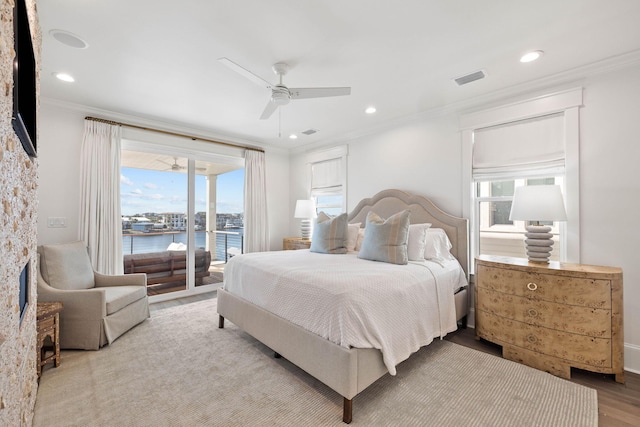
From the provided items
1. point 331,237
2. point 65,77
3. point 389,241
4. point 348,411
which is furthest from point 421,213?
point 65,77

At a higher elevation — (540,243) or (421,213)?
(421,213)

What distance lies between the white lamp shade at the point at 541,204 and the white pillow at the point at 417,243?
88cm

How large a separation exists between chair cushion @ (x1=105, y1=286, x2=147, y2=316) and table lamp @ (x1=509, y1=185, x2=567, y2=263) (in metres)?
4.07

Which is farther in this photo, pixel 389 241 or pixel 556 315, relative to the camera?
pixel 389 241

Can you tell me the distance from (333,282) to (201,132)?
3.82 metres

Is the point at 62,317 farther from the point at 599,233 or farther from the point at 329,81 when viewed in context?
the point at 599,233

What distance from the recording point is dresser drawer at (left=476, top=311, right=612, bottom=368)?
2.19 metres

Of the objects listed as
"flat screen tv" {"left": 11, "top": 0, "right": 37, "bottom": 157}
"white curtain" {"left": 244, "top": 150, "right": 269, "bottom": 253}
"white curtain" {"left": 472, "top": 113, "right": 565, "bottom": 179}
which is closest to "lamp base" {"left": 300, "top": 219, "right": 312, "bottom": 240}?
"white curtain" {"left": 244, "top": 150, "right": 269, "bottom": 253}

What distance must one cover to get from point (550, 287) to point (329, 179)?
11.7 ft

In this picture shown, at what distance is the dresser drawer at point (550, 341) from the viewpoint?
2.19 m

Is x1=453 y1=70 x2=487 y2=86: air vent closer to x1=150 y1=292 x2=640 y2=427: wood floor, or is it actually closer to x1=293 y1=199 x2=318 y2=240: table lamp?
x1=150 y1=292 x2=640 y2=427: wood floor

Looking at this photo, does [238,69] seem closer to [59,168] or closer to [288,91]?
[288,91]

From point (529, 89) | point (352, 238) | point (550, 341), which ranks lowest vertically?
point (550, 341)

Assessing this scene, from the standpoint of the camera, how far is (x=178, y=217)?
457 centimetres
